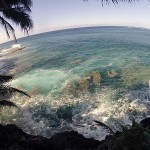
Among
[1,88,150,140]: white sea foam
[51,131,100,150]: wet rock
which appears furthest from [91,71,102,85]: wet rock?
[51,131,100,150]: wet rock

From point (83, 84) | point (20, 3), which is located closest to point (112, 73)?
point (83, 84)

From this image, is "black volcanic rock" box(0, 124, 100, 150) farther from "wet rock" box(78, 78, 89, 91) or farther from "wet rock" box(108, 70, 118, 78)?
"wet rock" box(108, 70, 118, 78)

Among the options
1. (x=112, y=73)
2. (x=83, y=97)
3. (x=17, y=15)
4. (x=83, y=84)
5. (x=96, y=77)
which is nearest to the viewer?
(x=17, y=15)

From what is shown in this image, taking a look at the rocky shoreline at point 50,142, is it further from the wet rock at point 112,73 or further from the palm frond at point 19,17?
the wet rock at point 112,73

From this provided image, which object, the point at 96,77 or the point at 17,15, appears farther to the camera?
the point at 96,77

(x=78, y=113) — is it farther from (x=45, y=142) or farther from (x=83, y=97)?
(x=45, y=142)

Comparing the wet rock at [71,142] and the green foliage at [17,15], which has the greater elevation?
the green foliage at [17,15]

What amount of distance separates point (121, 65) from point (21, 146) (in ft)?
99.3

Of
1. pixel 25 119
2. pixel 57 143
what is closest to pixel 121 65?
pixel 25 119

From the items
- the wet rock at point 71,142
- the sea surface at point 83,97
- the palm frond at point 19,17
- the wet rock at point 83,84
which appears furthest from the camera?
the wet rock at point 83,84

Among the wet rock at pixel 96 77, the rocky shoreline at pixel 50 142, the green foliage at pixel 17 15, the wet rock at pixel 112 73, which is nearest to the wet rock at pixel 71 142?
the rocky shoreline at pixel 50 142

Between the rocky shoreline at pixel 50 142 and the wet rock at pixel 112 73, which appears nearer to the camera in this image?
the rocky shoreline at pixel 50 142

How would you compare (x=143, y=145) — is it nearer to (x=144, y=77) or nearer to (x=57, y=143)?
(x=57, y=143)

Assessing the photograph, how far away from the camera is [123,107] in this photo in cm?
2477
